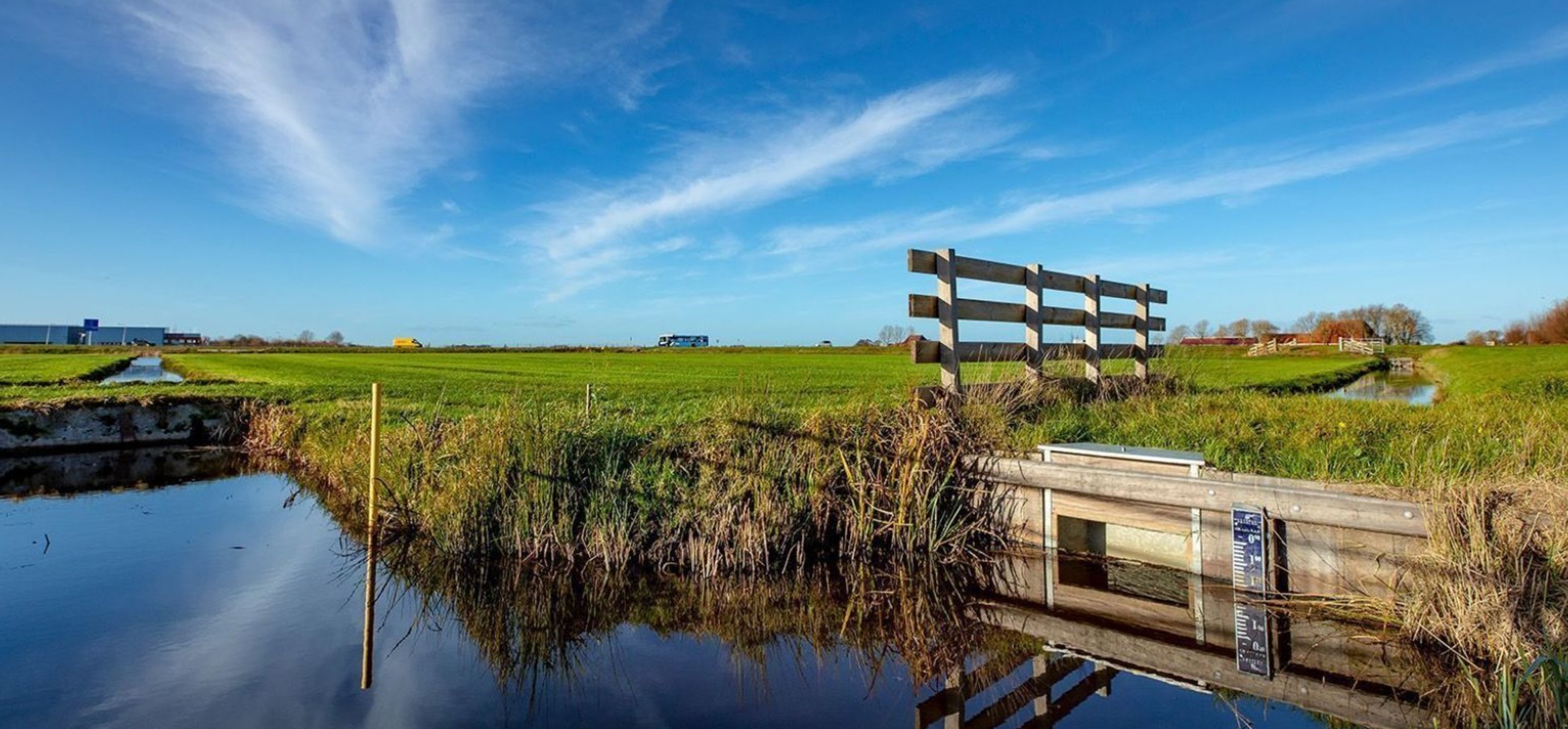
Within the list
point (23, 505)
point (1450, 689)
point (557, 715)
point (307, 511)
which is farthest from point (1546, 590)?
point (23, 505)

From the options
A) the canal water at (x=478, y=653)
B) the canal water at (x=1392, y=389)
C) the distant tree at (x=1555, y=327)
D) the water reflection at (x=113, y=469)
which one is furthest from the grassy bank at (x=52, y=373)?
the distant tree at (x=1555, y=327)

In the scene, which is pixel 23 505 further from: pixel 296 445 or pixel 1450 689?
pixel 1450 689

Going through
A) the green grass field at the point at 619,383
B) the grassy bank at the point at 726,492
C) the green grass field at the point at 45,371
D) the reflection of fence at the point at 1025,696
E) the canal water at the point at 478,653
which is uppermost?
the green grass field at the point at 45,371

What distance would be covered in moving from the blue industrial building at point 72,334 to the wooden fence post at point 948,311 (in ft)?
462

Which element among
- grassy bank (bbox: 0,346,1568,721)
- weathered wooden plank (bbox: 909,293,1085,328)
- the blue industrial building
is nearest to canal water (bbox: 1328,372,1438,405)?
weathered wooden plank (bbox: 909,293,1085,328)

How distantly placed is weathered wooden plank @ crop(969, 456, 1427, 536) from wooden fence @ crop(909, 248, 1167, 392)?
1.87m

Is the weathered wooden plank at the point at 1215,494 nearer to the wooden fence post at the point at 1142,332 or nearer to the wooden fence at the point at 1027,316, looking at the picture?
the wooden fence at the point at 1027,316

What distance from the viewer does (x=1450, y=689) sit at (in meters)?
4.47

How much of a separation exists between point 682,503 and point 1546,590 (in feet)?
20.0

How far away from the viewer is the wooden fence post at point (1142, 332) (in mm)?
14367

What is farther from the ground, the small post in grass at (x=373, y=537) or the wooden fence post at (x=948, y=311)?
the wooden fence post at (x=948, y=311)

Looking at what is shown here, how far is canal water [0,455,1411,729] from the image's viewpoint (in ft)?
14.7

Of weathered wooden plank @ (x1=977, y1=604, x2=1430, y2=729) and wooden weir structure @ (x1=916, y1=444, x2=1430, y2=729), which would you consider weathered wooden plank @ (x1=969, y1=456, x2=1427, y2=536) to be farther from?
weathered wooden plank @ (x1=977, y1=604, x2=1430, y2=729)

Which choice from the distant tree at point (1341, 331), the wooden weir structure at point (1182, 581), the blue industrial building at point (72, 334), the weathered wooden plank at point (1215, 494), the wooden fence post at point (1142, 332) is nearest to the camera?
the wooden weir structure at point (1182, 581)
